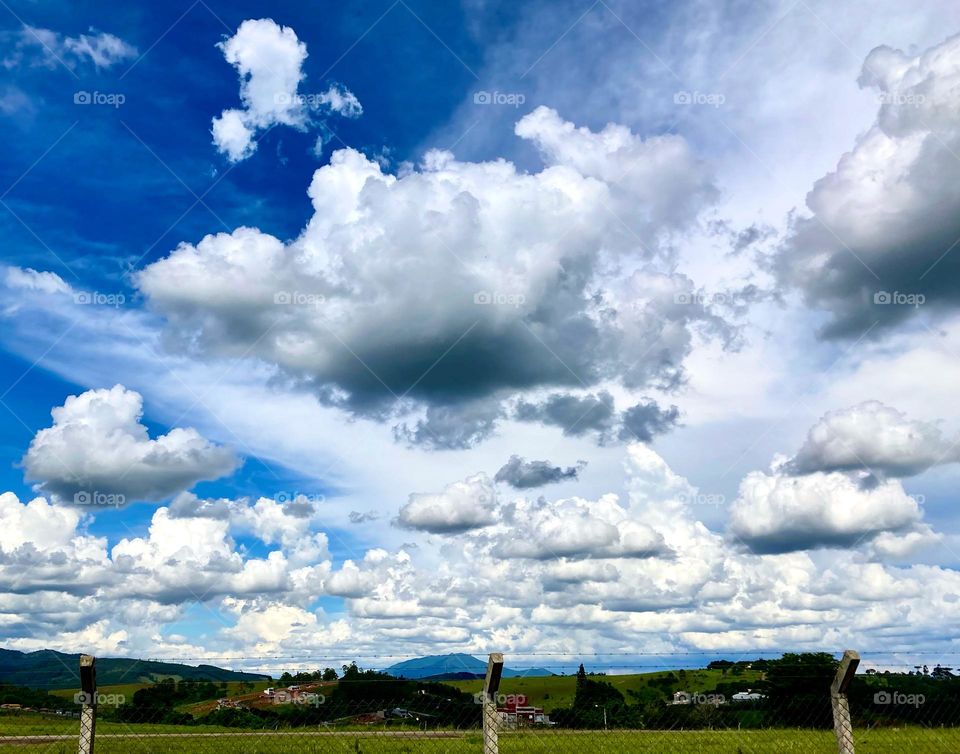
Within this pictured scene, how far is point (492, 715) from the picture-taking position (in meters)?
9.64

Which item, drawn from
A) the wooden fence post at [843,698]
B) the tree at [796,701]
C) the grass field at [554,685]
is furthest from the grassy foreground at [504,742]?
the wooden fence post at [843,698]

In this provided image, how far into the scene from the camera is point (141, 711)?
11281 mm

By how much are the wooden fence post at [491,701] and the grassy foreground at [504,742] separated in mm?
2934

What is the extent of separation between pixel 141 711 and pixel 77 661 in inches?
101

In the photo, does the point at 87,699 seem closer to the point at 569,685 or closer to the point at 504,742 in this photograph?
the point at 569,685

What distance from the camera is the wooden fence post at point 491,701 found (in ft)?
31.0

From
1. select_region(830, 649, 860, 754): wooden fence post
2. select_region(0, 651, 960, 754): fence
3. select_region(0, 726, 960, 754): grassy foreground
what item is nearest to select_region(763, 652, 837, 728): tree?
select_region(0, 651, 960, 754): fence

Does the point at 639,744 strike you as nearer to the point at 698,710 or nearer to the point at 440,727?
the point at 698,710

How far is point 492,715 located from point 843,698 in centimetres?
492

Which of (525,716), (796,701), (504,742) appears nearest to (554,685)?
(525,716)

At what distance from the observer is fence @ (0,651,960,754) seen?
10570 mm

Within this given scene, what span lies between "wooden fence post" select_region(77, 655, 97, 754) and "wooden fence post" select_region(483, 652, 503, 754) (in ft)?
15.5

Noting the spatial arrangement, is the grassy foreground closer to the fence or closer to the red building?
the fence

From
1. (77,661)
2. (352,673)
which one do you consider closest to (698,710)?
(352,673)
